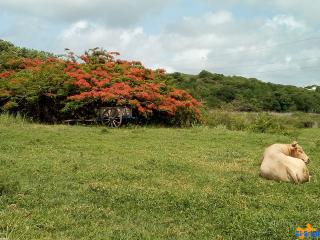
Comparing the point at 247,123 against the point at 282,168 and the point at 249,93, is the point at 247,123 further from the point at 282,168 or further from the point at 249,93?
the point at 249,93

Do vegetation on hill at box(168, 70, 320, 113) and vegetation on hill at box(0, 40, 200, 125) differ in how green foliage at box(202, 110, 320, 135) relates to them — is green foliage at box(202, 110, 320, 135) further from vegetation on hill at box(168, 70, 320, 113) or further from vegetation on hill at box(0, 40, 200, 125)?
vegetation on hill at box(168, 70, 320, 113)

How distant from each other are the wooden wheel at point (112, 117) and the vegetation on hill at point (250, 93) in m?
23.5

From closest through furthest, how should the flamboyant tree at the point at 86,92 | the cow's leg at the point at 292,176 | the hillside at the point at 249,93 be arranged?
1. the cow's leg at the point at 292,176
2. the flamboyant tree at the point at 86,92
3. the hillside at the point at 249,93

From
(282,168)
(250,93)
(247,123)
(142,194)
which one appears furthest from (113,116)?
(250,93)

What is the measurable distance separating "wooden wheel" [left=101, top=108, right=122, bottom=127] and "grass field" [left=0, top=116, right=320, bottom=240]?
5871mm

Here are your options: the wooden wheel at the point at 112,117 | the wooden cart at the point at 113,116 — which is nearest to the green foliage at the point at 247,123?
the wooden cart at the point at 113,116

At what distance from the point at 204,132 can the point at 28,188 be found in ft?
36.1

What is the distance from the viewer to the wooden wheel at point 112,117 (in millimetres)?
19156

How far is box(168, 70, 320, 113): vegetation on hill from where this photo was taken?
44969 millimetres

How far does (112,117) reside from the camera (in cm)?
1923

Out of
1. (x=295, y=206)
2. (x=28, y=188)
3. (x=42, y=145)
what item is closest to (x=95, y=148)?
(x=42, y=145)

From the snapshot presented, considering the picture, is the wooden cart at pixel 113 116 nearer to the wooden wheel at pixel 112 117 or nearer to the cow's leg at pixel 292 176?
the wooden wheel at pixel 112 117

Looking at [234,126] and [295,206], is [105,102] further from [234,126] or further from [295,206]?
[295,206]

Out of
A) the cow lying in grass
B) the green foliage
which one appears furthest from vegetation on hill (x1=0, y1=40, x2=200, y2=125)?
the cow lying in grass
